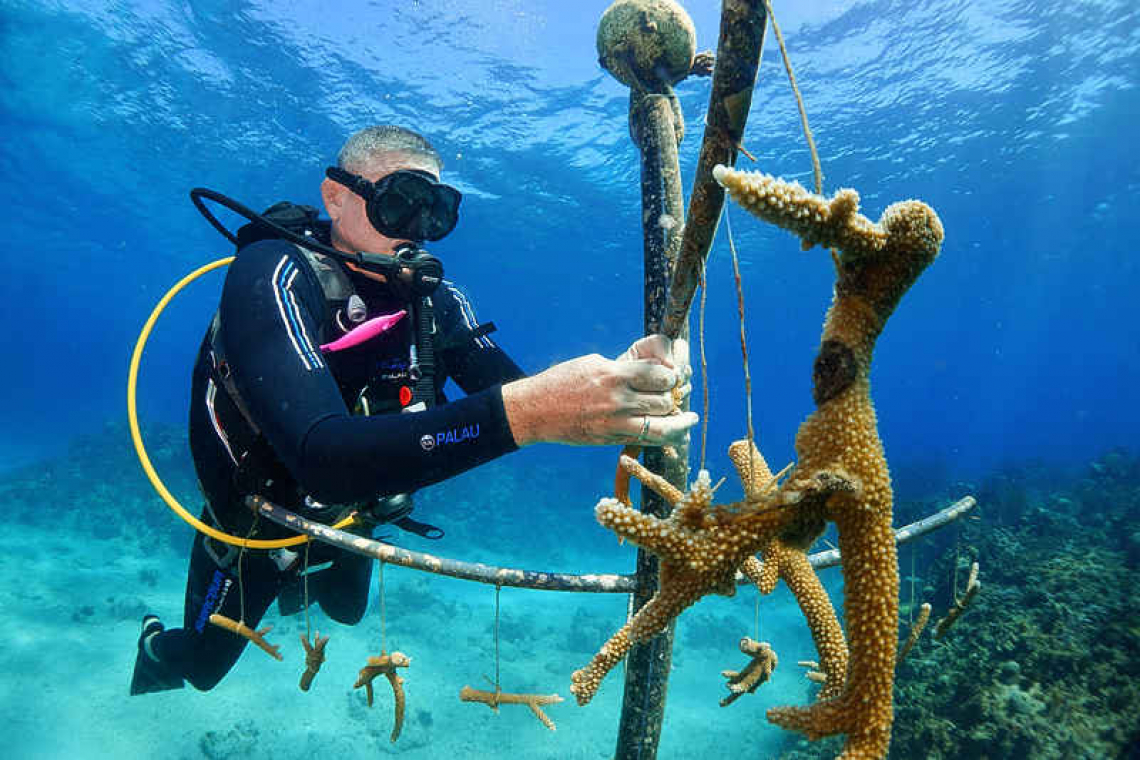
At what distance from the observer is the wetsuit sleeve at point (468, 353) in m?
4.06

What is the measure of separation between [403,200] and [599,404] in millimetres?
2748

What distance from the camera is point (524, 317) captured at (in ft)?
209

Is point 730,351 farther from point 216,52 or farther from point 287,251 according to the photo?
point 287,251

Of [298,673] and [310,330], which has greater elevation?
[310,330]

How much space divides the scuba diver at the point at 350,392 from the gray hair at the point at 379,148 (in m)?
0.01

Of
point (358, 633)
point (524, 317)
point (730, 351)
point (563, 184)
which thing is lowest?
point (358, 633)

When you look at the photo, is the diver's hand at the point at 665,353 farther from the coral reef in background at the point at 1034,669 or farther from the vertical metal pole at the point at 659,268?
the coral reef in background at the point at 1034,669

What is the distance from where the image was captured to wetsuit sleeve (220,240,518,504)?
1835mm

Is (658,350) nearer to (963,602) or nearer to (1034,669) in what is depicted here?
(963,602)

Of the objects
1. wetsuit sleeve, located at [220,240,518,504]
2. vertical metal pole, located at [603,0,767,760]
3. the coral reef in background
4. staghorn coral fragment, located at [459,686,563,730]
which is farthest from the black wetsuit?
the coral reef in background

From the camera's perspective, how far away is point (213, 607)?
14.1ft

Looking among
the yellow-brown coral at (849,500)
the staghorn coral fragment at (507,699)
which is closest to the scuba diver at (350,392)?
the yellow-brown coral at (849,500)

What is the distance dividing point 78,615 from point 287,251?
45.7ft

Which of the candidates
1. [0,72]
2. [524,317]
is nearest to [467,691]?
[0,72]
